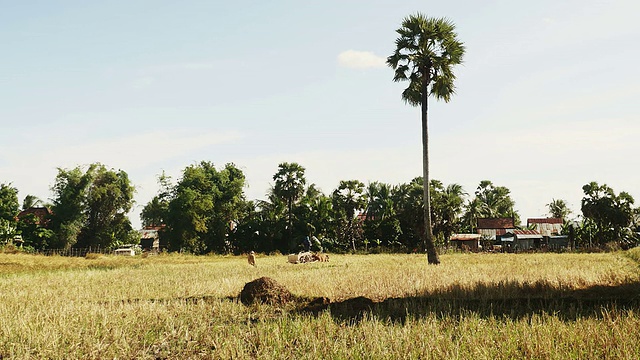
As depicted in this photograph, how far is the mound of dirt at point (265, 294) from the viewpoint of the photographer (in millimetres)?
11344

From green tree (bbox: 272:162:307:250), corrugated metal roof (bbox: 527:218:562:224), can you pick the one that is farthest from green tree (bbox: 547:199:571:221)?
green tree (bbox: 272:162:307:250)

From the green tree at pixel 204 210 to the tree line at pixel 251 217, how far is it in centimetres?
12

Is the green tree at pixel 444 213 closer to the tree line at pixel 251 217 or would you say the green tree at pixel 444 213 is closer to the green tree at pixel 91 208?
the tree line at pixel 251 217

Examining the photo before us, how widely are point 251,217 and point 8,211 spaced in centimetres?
2721

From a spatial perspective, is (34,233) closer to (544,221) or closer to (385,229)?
(385,229)

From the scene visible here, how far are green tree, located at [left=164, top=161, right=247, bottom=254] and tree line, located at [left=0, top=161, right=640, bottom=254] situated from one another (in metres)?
0.12

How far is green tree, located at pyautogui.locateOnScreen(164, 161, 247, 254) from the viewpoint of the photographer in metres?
53.7

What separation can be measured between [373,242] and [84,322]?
153 feet

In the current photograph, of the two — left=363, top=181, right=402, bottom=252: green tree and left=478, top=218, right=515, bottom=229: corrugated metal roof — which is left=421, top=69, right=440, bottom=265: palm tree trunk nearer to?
left=363, top=181, right=402, bottom=252: green tree

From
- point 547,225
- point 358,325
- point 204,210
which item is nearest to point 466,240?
point 547,225

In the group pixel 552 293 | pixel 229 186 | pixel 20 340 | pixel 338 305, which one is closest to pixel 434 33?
pixel 552 293

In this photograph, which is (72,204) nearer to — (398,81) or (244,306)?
(398,81)

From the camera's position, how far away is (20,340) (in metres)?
7.62

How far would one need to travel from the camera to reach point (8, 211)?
5212 cm
